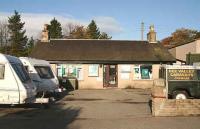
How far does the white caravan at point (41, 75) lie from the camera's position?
76.8 feet

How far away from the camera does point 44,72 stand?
25.3 m

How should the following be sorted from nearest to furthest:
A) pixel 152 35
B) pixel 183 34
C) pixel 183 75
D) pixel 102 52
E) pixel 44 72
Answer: pixel 183 75 → pixel 44 72 → pixel 102 52 → pixel 152 35 → pixel 183 34

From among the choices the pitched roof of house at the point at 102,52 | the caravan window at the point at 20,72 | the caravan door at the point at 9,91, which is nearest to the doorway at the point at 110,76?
the pitched roof of house at the point at 102,52

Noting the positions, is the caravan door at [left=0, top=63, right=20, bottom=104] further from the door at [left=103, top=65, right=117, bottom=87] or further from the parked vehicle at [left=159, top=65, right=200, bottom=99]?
the door at [left=103, top=65, right=117, bottom=87]

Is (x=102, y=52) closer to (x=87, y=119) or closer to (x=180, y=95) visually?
(x=180, y=95)

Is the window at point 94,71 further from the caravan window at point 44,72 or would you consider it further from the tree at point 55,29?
the tree at point 55,29

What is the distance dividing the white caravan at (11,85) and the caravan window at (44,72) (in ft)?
19.5

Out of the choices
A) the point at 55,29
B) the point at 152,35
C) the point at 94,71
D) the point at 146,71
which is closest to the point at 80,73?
the point at 94,71

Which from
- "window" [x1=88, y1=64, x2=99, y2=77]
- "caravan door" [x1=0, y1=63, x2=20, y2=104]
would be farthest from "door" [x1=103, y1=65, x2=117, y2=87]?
"caravan door" [x1=0, y1=63, x2=20, y2=104]

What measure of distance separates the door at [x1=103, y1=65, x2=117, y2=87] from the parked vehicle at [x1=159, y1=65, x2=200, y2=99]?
17327 millimetres

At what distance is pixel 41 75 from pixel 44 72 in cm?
60

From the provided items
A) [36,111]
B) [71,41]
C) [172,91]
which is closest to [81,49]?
A: [71,41]

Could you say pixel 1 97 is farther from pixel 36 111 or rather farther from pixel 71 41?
pixel 71 41

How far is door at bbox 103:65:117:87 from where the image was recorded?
40.1 meters
